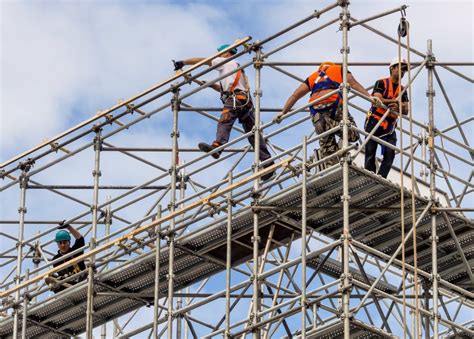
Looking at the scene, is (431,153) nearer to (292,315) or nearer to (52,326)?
(292,315)

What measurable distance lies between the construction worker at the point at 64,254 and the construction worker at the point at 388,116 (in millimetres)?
6954

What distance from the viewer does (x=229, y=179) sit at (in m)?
37.7

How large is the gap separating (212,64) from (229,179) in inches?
117

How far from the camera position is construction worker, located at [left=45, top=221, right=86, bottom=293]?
4106cm

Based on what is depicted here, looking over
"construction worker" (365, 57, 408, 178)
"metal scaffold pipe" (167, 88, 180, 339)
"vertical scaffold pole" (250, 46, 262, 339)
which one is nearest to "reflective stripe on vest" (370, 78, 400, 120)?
"construction worker" (365, 57, 408, 178)

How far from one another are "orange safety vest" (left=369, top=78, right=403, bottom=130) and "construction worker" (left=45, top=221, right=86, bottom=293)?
7.08 metres

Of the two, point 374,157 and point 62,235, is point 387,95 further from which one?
point 62,235

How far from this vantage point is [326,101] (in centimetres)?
3694

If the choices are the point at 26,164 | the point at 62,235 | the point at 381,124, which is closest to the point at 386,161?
the point at 381,124

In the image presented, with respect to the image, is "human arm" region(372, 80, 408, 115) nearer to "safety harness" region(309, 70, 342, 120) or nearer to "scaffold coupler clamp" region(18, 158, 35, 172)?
"safety harness" region(309, 70, 342, 120)

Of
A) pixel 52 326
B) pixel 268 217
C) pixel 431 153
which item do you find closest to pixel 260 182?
pixel 268 217

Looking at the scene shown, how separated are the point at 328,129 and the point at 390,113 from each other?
1153 mm

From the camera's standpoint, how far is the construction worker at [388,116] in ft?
120

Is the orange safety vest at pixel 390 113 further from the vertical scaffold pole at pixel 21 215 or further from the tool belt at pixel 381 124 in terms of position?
the vertical scaffold pole at pixel 21 215
